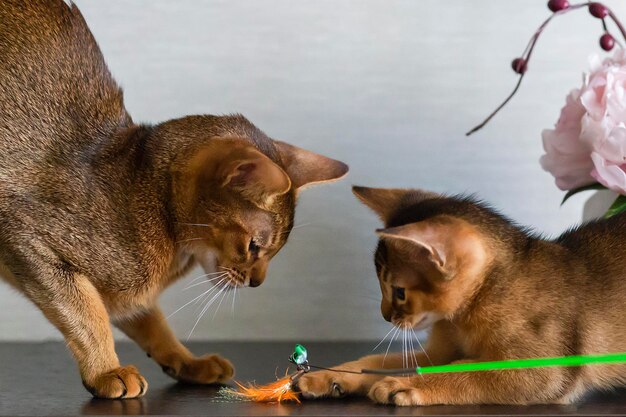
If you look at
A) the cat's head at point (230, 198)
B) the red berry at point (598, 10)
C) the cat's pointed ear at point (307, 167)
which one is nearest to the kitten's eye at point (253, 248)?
the cat's head at point (230, 198)

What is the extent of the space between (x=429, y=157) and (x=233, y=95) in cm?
42

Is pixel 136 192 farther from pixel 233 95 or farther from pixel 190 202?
pixel 233 95

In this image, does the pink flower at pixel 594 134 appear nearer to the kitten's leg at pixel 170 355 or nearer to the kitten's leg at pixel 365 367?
the kitten's leg at pixel 365 367

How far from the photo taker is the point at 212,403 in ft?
3.80

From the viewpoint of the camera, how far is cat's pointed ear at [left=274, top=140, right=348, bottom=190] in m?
1.35

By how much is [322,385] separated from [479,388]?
0.21 m

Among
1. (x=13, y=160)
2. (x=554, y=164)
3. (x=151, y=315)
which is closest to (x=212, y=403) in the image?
(x=151, y=315)

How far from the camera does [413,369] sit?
113 cm

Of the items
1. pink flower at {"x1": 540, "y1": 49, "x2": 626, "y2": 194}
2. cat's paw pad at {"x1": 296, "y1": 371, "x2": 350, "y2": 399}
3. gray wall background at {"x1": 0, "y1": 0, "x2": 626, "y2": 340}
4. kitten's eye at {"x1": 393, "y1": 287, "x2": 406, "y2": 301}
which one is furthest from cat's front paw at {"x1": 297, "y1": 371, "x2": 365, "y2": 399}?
gray wall background at {"x1": 0, "y1": 0, "x2": 626, "y2": 340}

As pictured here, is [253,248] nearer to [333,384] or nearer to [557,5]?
[333,384]

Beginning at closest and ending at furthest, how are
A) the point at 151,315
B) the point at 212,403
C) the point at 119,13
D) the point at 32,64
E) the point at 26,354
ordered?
1. the point at 212,403
2. the point at 32,64
3. the point at 151,315
4. the point at 26,354
5. the point at 119,13

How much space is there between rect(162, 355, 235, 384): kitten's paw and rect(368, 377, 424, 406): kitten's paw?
0.28 metres

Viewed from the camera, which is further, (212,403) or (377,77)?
(377,77)

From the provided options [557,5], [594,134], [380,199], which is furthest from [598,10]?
[380,199]
